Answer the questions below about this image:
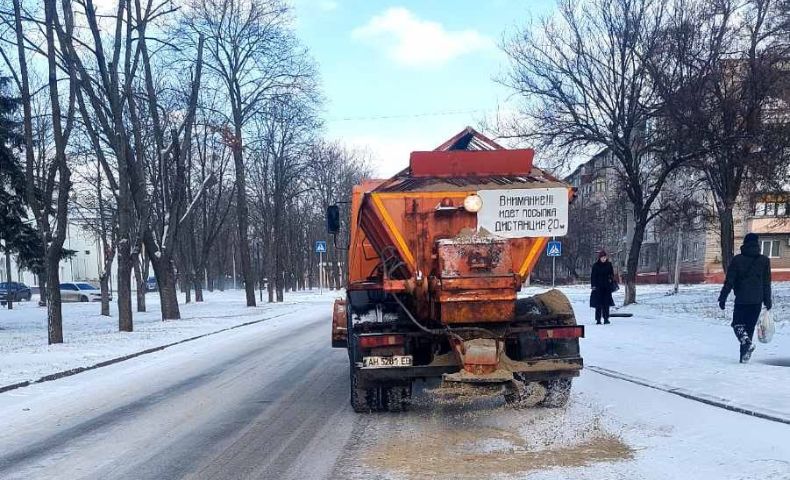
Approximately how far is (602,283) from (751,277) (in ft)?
24.7

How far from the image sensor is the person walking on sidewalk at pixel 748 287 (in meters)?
9.07

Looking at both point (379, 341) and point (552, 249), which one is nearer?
point (379, 341)

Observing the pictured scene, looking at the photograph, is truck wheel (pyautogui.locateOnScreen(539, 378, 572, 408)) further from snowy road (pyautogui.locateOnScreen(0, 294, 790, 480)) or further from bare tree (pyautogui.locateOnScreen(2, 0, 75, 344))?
bare tree (pyautogui.locateOnScreen(2, 0, 75, 344))

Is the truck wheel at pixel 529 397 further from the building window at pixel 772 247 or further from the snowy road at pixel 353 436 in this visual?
the building window at pixel 772 247

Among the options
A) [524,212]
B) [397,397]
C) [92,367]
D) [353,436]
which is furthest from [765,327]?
[92,367]

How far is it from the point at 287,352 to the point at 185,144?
1297 cm

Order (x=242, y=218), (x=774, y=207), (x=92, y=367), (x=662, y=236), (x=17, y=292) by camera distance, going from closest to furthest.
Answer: (x=92, y=367)
(x=774, y=207)
(x=242, y=218)
(x=17, y=292)
(x=662, y=236)

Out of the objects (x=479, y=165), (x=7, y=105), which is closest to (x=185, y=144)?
(x=7, y=105)

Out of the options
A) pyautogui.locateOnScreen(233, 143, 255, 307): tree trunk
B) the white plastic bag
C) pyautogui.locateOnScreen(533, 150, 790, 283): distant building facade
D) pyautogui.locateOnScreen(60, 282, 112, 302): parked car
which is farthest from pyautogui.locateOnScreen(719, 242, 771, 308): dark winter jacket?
pyautogui.locateOnScreen(60, 282, 112, 302): parked car

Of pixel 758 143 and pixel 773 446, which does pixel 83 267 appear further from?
pixel 773 446

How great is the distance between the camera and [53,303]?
16.1 meters

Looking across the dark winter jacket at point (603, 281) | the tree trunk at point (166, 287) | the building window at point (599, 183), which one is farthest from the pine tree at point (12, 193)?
the building window at point (599, 183)

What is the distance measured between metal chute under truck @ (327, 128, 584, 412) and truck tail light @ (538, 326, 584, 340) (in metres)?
0.01

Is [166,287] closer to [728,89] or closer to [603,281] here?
[603,281]
